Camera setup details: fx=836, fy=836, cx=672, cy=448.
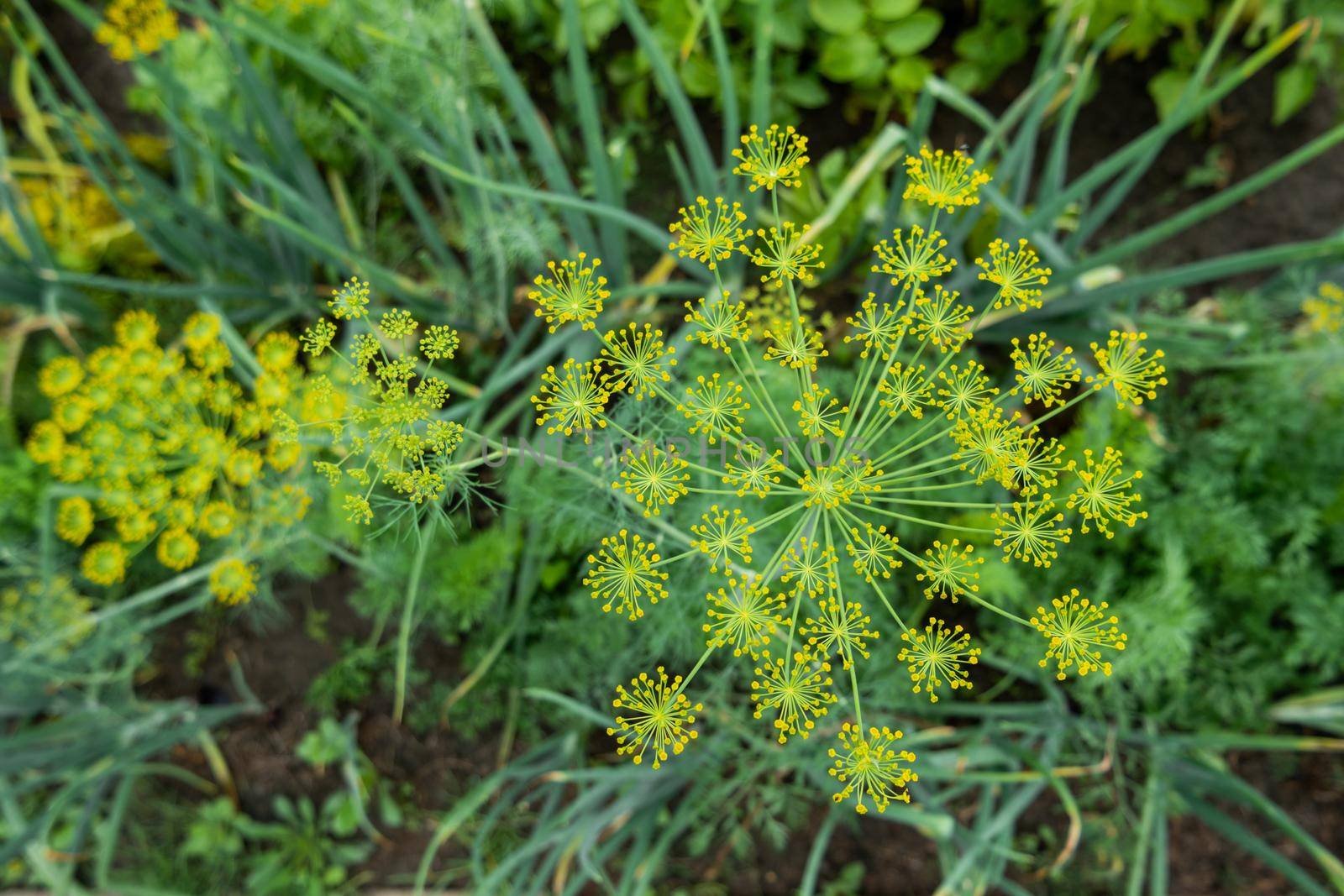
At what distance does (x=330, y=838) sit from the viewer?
322cm

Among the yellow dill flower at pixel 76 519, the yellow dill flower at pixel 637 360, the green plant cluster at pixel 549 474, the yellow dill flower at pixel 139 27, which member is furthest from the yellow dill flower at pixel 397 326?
the yellow dill flower at pixel 139 27

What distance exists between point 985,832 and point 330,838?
241 cm

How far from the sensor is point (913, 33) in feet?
9.22

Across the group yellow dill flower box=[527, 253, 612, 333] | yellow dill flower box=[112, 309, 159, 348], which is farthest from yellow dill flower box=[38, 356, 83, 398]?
yellow dill flower box=[527, 253, 612, 333]

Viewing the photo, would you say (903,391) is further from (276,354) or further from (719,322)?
(276,354)

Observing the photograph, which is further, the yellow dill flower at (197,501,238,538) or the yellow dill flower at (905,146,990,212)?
the yellow dill flower at (197,501,238,538)

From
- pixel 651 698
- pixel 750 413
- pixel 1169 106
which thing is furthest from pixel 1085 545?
pixel 651 698

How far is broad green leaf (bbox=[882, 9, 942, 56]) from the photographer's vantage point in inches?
110

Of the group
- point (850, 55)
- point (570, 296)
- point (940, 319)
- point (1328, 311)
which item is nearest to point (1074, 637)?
point (940, 319)

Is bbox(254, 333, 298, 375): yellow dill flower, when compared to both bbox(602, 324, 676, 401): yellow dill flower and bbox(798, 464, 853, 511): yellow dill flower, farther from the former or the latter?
bbox(798, 464, 853, 511): yellow dill flower

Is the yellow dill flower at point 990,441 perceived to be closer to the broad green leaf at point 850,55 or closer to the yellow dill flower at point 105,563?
the broad green leaf at point 850,55

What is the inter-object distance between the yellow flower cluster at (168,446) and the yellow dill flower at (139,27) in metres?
0.87

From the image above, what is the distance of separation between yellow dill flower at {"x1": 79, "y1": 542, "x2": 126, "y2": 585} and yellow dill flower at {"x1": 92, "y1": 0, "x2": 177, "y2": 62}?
1538mm

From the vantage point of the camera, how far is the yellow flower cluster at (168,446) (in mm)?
2213
